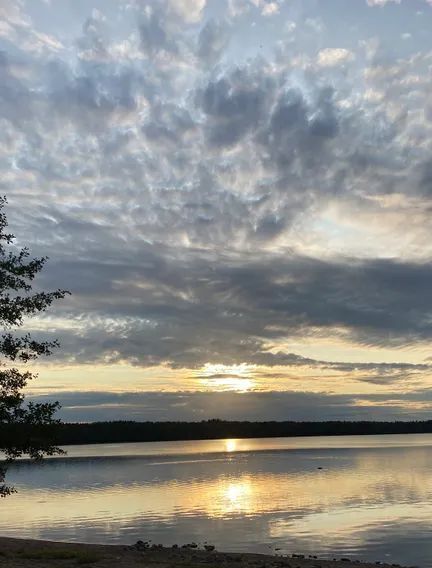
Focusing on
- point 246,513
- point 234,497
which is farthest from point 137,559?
point 234,497

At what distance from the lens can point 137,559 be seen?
3366 centimetres

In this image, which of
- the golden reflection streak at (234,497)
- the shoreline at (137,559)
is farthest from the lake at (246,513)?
the shoreline at (137,559)

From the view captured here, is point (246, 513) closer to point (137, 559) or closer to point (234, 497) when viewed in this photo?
point (234, 497)

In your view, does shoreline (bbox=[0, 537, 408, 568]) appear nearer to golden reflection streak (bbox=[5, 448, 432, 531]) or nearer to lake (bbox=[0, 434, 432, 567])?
lake (bbox=[0, 434, 432, 567])

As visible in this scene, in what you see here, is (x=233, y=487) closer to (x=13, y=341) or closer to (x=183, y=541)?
(x=183, y=541)

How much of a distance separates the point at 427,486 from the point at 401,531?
4039 centimetres

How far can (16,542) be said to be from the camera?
4081 centimetres

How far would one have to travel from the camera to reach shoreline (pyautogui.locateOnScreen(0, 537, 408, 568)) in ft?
100

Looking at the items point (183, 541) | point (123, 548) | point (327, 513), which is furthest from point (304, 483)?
point (123, 548)

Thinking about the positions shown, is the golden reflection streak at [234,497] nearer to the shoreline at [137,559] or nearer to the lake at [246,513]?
the lake at [246,513]

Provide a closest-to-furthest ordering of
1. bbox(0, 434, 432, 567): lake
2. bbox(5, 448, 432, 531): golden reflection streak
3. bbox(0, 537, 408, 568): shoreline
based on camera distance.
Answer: bbox(0, 537, 408, 568): shoreline, bbox(0, 434, 432, 567): lake, bbox(5, 448, 432, 531): golden reflection streak

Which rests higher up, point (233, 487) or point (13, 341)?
point (13, 341)

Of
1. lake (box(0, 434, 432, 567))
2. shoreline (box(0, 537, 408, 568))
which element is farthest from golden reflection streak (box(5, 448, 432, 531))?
Answer: shoreline (box(0, 537, 408, 568))

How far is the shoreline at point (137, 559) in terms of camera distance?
1201 inches
